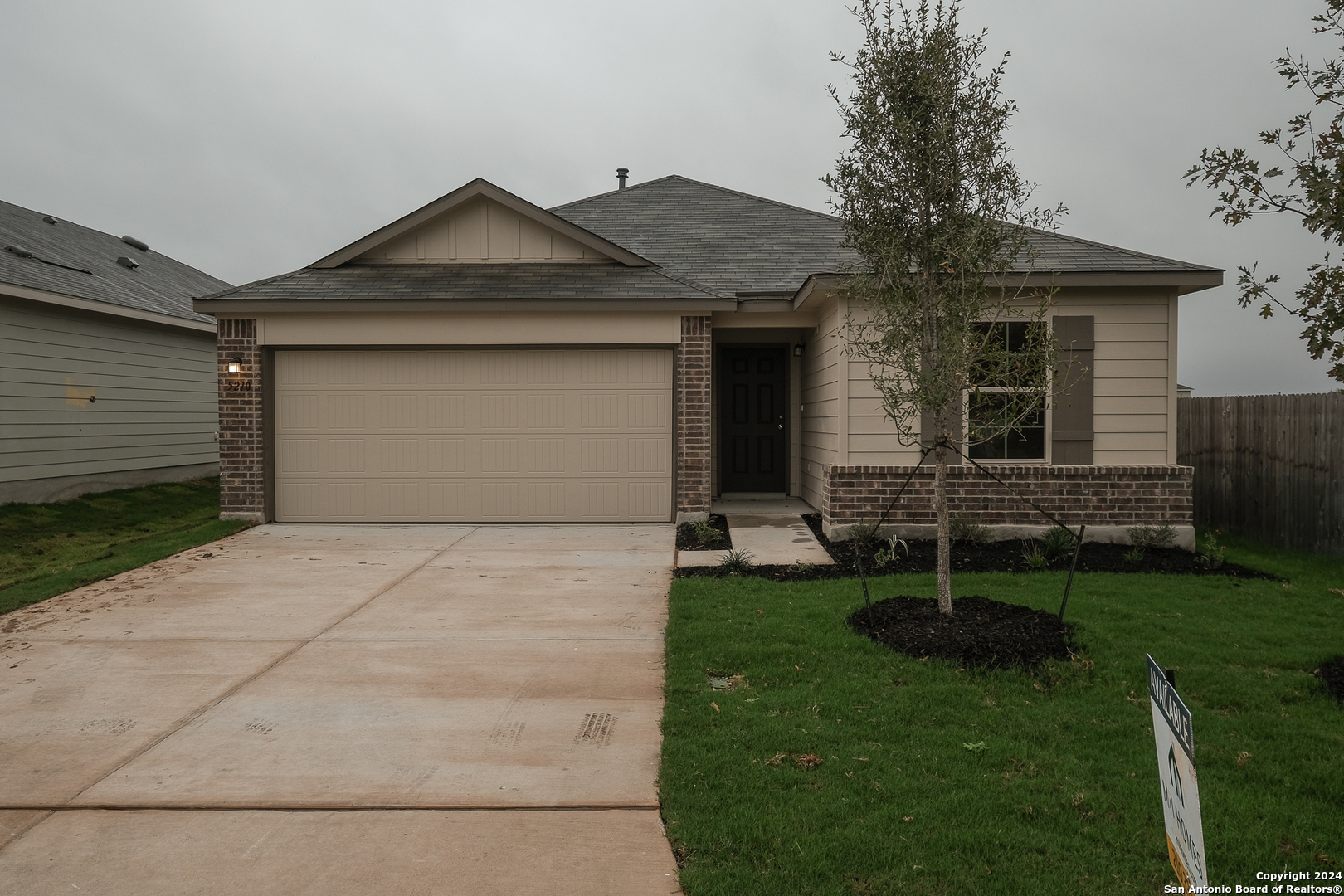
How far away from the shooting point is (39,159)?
33.4 m

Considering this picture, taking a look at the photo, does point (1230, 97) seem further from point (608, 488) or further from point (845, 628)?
point (845, 628)

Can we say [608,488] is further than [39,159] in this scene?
No

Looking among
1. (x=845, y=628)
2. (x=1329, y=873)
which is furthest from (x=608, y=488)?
(x=1329, y=873)

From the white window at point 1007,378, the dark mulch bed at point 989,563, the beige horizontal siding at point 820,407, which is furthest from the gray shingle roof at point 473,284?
the white window at point 1007,378

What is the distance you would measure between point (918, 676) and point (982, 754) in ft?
3.33

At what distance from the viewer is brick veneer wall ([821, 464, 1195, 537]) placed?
364 inches

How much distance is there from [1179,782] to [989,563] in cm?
630

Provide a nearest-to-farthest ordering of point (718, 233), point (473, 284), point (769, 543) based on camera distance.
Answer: point (769, 543)
point (473, 284)
point (718, 233)

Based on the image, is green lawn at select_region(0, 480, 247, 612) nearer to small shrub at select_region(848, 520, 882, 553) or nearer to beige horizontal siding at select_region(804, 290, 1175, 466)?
small shrub at select_region(848, 520, 882, 553)

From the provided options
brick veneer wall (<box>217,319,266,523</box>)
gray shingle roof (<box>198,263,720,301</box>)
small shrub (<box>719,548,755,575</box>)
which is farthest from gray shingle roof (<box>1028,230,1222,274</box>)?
brick veneer wall (<box>217,319,266,523</box>)

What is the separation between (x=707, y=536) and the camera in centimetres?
921

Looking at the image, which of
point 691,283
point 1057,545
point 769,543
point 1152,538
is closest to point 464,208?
point 691,283

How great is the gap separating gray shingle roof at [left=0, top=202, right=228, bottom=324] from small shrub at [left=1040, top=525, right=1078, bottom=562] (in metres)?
13.7

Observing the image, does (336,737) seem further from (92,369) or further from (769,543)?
(92,369)
